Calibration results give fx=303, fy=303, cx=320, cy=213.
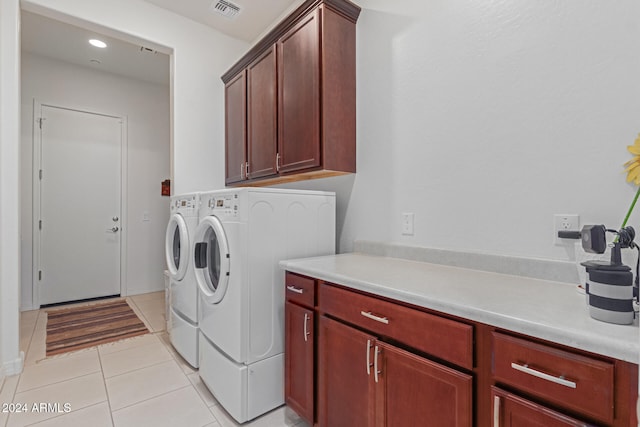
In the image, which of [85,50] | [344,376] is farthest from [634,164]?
[85,50]

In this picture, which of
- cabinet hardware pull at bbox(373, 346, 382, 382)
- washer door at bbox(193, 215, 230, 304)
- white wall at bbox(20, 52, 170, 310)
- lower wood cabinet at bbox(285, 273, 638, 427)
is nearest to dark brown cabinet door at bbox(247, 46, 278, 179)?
washer door at bbox(193, 215, 230, 304)

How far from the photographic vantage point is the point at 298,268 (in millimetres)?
1517

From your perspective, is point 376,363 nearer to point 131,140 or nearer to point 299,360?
point 299,360

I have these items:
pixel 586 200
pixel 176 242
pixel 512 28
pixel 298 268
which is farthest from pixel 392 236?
pixel 176 242

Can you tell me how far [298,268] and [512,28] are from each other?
1.48m

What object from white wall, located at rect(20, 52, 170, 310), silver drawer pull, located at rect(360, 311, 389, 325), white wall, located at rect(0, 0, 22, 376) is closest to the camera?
silver drawer pull, located at rect(360, 311, 389, 325)

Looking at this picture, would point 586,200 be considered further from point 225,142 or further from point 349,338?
point 225,142

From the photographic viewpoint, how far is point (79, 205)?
3695 mm

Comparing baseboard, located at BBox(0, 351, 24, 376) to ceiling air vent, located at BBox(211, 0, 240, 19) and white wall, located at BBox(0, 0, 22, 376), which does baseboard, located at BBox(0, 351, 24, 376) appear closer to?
white wall, located at BBox(0, 0, 22, 376)

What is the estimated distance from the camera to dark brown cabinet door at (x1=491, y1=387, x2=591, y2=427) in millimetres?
715

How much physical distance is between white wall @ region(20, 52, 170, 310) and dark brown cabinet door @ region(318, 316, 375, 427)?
142 inches

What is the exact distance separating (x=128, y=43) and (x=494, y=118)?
11.5ft

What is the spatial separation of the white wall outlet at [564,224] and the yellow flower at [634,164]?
0.21 meters

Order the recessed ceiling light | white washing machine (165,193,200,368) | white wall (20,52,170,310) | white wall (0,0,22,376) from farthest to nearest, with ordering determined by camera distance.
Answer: white wall (20,52,170,310) → the recessed ceiling light → white washing machine (165,193,200,368) → white wall (0,0,22,376)
